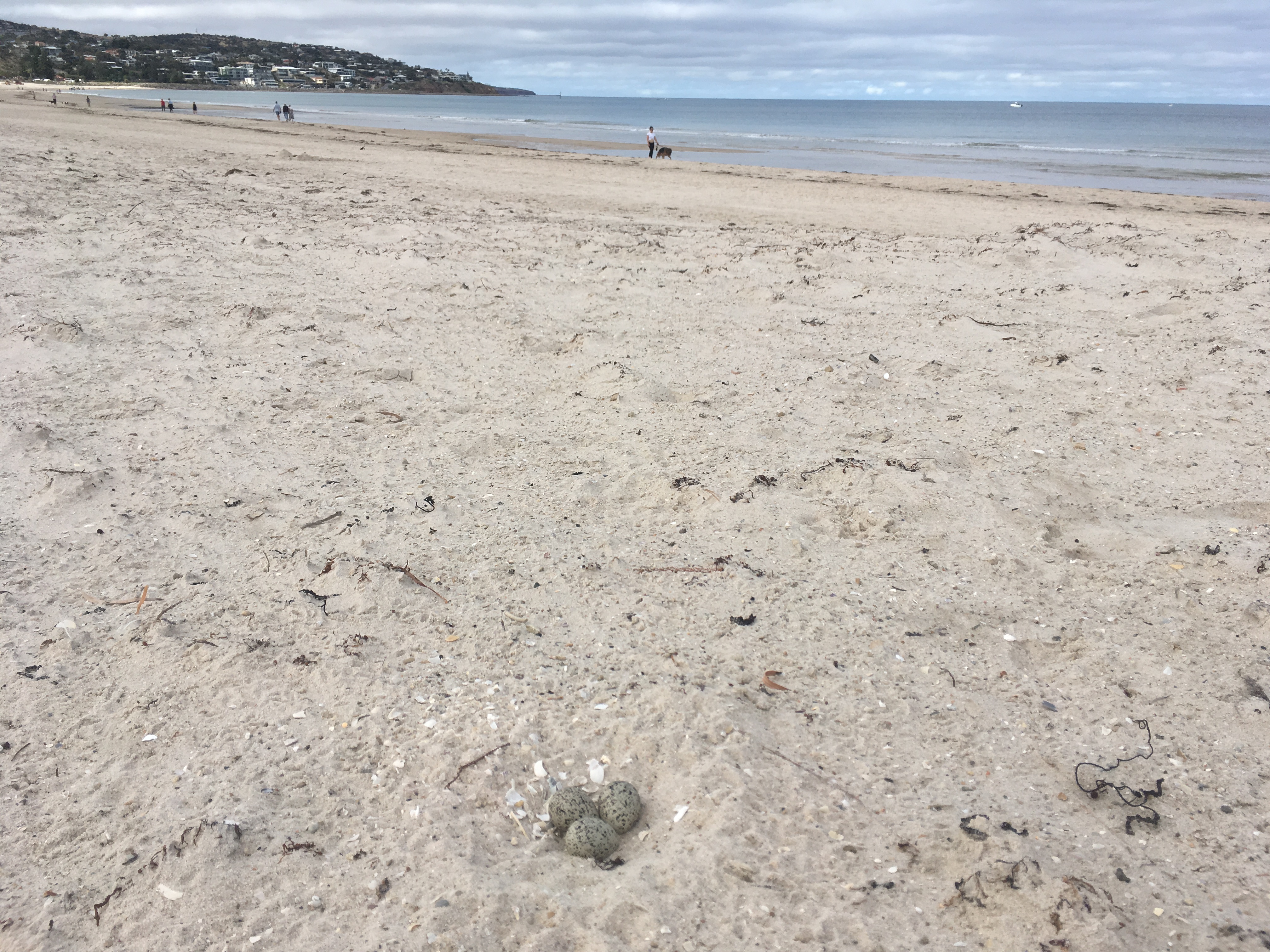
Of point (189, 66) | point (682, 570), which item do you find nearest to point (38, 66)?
point (189, 66)

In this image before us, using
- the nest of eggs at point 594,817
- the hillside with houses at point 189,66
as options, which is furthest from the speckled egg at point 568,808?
the hillside with houses at point 189,66

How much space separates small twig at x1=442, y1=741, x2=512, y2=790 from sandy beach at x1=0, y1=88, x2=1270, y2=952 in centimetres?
1

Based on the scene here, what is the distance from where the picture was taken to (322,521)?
306 cm

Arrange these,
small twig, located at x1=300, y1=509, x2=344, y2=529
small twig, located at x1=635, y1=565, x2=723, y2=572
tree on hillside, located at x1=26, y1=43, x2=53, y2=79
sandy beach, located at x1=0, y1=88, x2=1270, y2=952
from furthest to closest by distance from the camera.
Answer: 1. tree on hillside, located at x1=26, y1=43, x2=53, y2=79
2. small twig, located at x1=300, y1=509, x2=344, y2=529
3. small twig, located at x1=635, y1=565, x2=723, y2=572
4. sandy beach, located at x1=0, y1=88, x2=1270, y2=952

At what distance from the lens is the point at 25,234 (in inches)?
228

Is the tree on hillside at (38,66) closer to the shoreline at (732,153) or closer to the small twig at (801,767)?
the shoreline at (732,153)

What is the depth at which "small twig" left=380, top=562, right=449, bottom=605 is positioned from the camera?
2.71 meters

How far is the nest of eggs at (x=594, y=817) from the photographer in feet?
6.12

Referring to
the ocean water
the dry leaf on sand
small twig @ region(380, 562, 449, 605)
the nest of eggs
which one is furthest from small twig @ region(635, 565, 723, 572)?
the ocean water

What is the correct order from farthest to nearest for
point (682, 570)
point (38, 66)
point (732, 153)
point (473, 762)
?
1. point (38, 66)
2. point (732, 153)
3. point (682, 570)
4. point (473, 762)

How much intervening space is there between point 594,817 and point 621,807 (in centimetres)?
7

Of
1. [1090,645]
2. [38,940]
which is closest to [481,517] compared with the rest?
[38,940]

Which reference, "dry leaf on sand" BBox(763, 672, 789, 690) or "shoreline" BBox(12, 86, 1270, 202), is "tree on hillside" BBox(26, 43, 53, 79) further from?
"dry leaf on sand" BBox(763, 672, 789, 690)

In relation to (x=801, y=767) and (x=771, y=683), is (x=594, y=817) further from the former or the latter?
(x=771, y=683)
